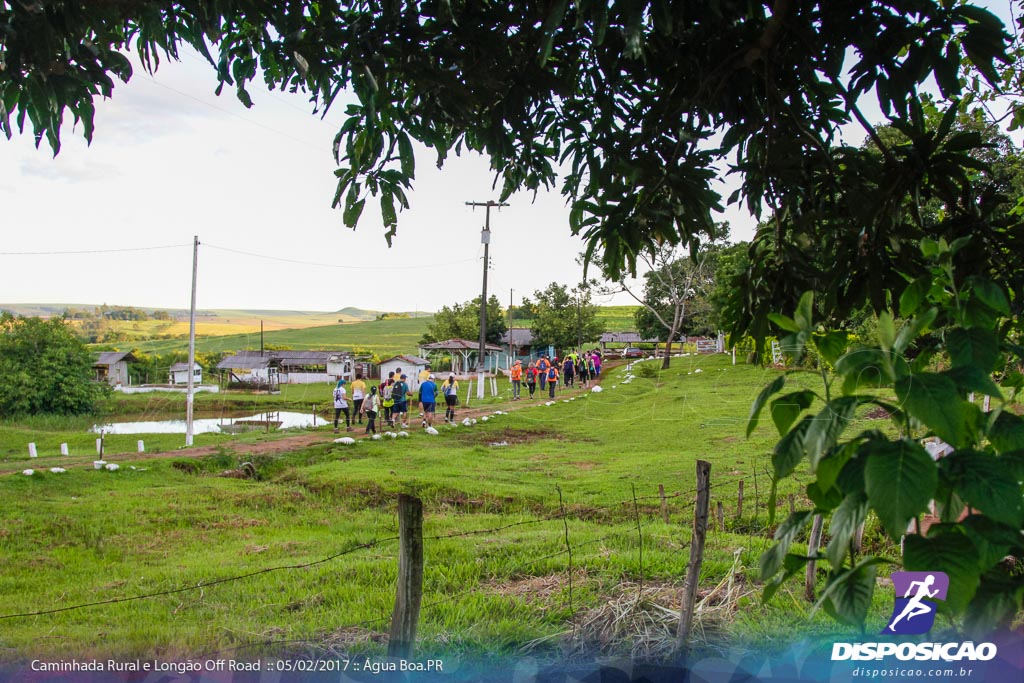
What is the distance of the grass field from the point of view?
348 centimetres

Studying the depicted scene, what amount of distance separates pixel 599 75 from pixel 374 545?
4.55m

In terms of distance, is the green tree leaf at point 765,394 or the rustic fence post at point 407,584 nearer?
the green tree leaf at point 765,394

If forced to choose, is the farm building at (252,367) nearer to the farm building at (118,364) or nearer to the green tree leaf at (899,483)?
the farm building at (118,364)

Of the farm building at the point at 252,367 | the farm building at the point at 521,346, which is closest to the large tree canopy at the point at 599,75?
the farm building at the point at 252,367

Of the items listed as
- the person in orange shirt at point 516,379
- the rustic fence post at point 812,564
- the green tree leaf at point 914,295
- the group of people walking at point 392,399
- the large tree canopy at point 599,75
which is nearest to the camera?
the green tree leaf at point 914,295

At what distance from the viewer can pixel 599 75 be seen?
2697mm

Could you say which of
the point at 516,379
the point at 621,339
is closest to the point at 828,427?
the point at 516,379

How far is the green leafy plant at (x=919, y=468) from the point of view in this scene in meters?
1.18

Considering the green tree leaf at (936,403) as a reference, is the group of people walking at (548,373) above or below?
below

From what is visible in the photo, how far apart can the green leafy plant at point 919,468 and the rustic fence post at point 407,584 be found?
157 cm

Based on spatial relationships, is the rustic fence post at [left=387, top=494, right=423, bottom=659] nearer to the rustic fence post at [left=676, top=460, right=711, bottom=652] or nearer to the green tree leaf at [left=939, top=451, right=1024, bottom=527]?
the rustic fence post at [left=676, top=460, right=711, bottom=652]

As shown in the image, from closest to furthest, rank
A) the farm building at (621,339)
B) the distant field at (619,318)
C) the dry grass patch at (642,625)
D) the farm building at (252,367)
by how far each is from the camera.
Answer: the dry grass patch at (642,625) < the farm building at (252,367) < the farm building at (621,339) < the distant field at (619,318)

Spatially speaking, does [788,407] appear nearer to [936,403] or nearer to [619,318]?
[936,403]

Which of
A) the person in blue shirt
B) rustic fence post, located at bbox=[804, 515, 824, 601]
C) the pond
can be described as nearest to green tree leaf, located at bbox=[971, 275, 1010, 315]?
rustic fence post, located at bbox=[804, 515, 824, 601]
